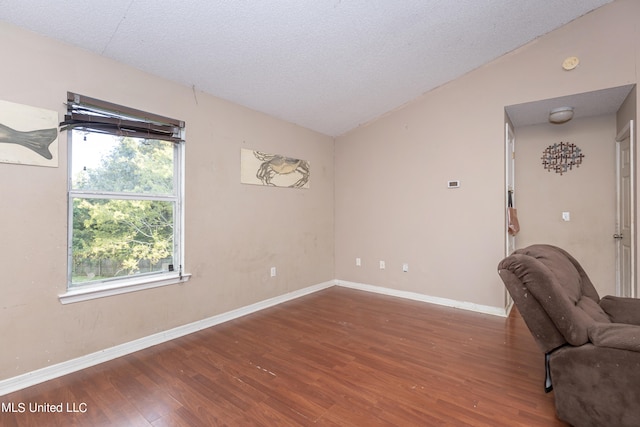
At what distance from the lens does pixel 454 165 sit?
12.3 ft

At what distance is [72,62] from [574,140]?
531 cm

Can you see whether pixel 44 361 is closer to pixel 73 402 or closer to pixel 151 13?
pixel 73 402

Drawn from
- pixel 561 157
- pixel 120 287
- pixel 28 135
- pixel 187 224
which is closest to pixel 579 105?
pixel 561 157

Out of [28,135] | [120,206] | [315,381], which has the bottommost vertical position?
[315,381]

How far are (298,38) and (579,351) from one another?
295 cm

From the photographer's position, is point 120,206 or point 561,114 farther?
point 561,114

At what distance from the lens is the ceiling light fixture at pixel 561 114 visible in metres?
3.28

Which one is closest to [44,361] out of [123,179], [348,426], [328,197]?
[123,179]

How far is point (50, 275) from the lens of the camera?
7.04 ft

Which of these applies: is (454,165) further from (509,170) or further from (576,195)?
(576,195)

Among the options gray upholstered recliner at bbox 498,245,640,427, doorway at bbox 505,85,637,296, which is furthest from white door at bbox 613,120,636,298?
gray upholstered recliner at bbox 498,245,640,427

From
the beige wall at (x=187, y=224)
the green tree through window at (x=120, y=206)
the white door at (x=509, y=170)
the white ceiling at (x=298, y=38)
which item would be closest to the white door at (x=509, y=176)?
the white door at (x=509, y=170)

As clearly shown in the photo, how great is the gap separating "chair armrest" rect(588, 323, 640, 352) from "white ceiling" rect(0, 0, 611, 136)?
8.44ft

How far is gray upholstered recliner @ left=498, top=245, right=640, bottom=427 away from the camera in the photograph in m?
1.43
